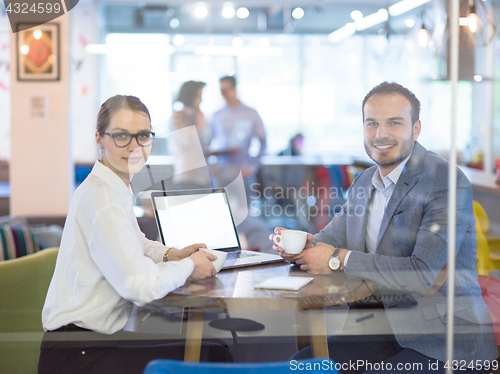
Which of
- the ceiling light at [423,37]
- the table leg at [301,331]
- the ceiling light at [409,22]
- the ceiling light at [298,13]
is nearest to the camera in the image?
the table leg at [301,331]

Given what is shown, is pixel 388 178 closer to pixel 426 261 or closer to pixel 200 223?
pixel 426 261

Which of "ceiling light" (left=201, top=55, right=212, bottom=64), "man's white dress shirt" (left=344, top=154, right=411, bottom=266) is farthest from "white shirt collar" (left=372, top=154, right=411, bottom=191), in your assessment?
"ceiling light" (left=201, top=55, right=212, bottom=64)

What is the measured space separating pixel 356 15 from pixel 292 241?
1.58m

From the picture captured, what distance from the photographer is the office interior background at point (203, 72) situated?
6.36 ft

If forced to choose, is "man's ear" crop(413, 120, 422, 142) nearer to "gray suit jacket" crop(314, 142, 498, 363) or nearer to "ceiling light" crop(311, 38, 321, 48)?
"gray suit jacket" crop(314, 142, 498, 363)

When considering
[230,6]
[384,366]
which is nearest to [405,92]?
[384,366]

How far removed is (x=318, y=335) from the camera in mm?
1724

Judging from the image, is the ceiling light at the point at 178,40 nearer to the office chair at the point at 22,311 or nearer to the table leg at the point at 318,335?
the office chair at the point at 22,311

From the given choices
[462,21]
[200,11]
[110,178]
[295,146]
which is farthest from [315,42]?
[110,178]

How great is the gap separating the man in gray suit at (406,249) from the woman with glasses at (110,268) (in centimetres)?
48

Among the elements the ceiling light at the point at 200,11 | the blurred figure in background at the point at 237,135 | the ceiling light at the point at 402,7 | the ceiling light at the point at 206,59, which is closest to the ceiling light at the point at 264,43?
the ceiling light at the point at 200,11

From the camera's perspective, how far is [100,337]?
158cm

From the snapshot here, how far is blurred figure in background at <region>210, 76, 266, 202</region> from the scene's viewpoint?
2473 mm

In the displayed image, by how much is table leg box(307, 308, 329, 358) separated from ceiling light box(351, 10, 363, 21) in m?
1.67
